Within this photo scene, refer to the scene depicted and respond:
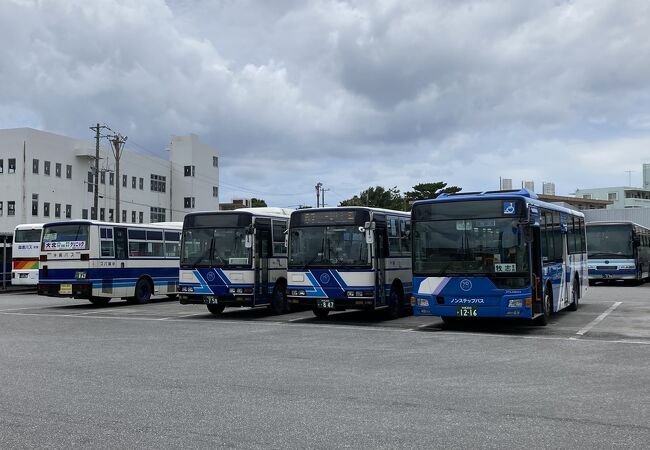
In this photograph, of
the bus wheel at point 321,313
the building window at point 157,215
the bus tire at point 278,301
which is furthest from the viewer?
the building window at point 157,215

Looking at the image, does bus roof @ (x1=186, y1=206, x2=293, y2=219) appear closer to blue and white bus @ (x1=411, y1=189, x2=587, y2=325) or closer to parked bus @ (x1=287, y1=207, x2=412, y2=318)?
parked bus @ (x1=287, y1=207, x2=412, y2=318)

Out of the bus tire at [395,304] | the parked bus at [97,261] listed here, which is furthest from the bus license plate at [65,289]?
the bus tire at [395,304]

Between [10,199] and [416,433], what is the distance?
202ft

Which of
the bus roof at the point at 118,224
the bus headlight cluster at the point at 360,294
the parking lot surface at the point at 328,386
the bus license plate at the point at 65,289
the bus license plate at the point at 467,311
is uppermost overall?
the bus roof at the point at 118,224

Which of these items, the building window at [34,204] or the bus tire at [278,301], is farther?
the building window at [34,204]

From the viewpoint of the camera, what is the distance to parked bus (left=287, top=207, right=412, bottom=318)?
17.4 meters

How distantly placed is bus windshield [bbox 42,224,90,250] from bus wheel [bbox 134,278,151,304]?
289 cm

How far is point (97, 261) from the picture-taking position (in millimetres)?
23516

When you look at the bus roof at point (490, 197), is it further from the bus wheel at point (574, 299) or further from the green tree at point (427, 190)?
the green tree at point (427, 190)

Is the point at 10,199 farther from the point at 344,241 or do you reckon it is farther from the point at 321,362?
the point at 321,362

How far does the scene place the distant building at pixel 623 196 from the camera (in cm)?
12762

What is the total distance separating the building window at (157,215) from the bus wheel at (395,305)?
6140cm

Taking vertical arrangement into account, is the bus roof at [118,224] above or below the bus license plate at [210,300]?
above

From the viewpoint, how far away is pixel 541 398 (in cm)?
805
